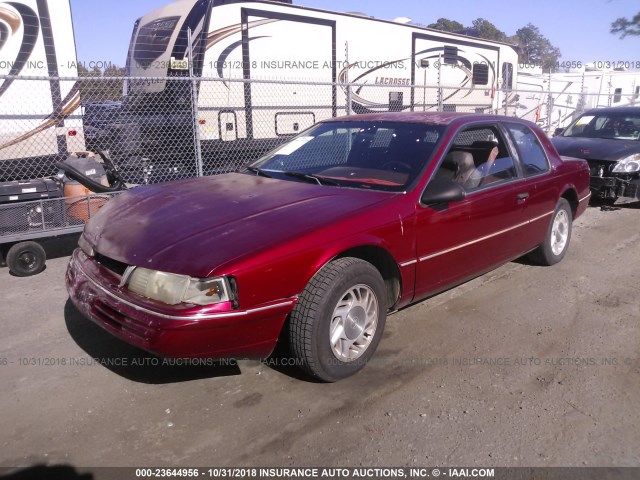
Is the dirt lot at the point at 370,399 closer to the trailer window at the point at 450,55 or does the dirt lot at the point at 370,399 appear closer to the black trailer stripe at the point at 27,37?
the black trailer stripe at the point at 27,37

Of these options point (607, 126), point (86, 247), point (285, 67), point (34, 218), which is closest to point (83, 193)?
point (34, 218)

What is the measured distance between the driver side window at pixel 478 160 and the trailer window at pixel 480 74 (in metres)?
10.8

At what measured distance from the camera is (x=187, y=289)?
265 cm

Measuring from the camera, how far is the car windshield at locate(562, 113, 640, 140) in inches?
346

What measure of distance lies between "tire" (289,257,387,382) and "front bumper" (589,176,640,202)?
6242mm

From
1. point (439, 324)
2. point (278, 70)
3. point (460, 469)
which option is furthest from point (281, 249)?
point (278, 70)

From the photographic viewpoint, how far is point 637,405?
Result: 300cm

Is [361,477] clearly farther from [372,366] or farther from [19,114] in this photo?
[19,114]

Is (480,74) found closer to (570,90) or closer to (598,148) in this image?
(598,148)

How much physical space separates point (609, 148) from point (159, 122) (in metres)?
7.20

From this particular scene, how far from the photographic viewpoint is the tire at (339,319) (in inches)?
115

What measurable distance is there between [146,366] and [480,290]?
2.95 m

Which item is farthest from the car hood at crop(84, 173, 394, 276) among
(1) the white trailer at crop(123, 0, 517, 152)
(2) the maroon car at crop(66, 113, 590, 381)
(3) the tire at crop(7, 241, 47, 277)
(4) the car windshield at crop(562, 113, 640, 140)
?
(4) the car windshield at crop(562, 113, 640, 140)

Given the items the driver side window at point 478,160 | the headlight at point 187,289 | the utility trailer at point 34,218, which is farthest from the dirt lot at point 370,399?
the driver side window at point 478,160
